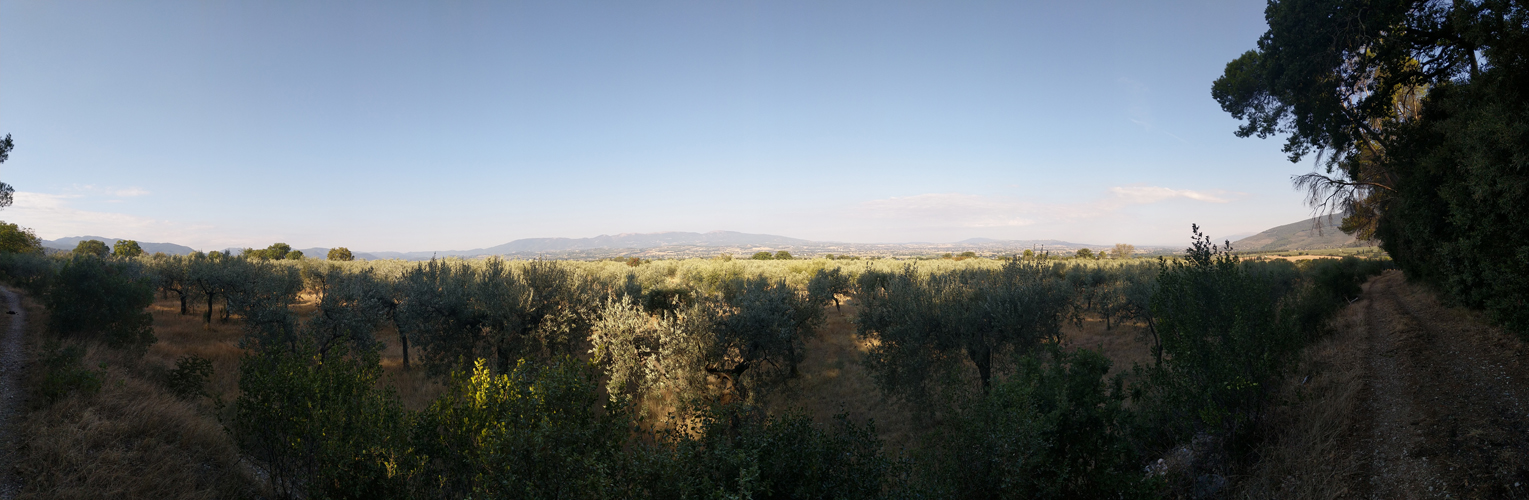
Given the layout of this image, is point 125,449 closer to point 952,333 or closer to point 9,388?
point 9,388

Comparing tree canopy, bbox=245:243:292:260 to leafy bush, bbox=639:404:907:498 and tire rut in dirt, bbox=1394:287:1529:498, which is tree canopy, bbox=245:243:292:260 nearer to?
leafy bush, bbox=639:404:907:498

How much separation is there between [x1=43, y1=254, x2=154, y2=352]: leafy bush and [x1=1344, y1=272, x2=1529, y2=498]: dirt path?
34.3 meters

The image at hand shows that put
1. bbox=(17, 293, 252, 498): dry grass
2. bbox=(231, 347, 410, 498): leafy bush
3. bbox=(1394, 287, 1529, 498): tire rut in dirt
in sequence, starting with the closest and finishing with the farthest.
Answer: bbox=(1394, 287, 1529, 498): tire rut in dirt, bbox=(231, 347, 410, 498): leafy bush, bbox=(17, 293, 252, 498): dry grass

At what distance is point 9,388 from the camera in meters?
12.5

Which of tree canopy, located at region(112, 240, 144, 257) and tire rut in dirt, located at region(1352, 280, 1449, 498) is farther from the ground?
tree canopy, located at region(112, 240, 144, 257)

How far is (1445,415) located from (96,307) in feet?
126

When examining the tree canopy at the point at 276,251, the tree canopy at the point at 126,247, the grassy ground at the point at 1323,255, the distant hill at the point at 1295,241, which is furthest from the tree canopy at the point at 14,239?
the distant hill at the point at 1295,241

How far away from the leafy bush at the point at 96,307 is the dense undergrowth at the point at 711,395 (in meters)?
0.08

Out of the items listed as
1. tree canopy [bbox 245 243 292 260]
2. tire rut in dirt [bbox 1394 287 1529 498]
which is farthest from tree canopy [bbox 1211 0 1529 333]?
tree canopy [bbox 245 243 292 260]

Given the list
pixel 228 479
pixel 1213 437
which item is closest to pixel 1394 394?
pixel 1213 437

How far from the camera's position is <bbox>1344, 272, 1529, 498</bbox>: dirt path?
281 inches

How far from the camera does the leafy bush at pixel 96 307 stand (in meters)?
18.4

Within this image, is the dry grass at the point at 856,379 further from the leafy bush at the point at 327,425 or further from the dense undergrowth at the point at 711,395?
the leafy bush at the point at 327,425

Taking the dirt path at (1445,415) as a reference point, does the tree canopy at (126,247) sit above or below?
above
